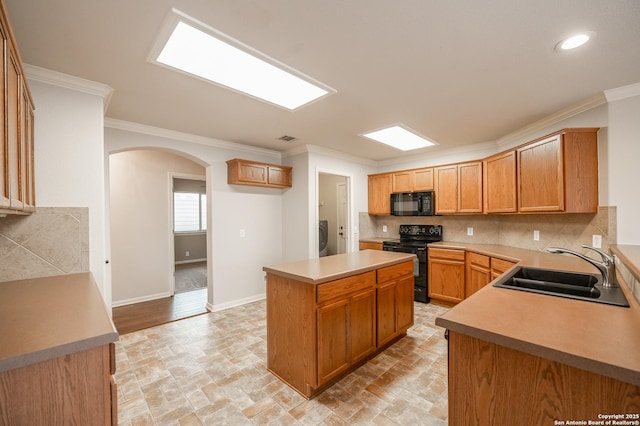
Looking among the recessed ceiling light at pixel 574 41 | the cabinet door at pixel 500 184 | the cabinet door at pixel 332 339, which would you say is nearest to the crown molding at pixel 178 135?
the cabinet door at pixel 332 339

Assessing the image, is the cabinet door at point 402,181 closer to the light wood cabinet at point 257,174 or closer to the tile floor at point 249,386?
the light wood cabinet at point 257,174

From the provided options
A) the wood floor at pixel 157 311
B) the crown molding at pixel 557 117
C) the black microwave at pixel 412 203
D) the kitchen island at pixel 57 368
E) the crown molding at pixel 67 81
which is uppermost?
the crown molding at pixel 67 81

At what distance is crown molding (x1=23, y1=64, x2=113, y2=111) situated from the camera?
1.99 meters

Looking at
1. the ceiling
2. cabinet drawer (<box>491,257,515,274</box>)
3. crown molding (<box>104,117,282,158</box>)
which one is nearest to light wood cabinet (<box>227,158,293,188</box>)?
crown molding (<box>104,117,282,158</box>)

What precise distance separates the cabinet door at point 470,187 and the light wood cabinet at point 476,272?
707 millimetres

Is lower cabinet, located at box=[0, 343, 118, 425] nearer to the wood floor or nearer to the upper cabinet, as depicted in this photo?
the upper cabinet

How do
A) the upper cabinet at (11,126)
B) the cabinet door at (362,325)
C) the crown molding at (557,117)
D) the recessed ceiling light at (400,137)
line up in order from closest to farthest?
the upper cabinet at (11,126) → the cabinet door at (362,325) → the crown molding at (557,117) → the recessed ceiling light at (400,137)

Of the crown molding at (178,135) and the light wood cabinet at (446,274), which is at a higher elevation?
the crown molding at (178,135)

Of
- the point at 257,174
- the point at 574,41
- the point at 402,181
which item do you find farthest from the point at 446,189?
the point at 257,174

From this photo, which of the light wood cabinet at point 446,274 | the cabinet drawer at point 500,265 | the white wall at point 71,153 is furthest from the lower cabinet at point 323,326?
the light wood cabinet at point 446,274

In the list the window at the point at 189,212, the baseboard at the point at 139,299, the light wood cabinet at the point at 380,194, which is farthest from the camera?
the window at the point at 189,212

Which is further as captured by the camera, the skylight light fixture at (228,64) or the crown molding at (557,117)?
the crown molding at (557,117)

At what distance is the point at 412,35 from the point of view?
1.63 meters

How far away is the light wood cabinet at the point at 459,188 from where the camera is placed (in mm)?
3916
